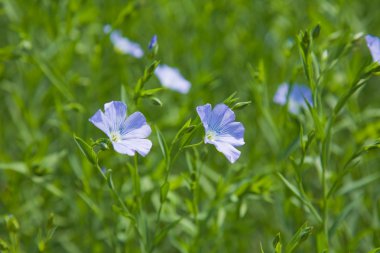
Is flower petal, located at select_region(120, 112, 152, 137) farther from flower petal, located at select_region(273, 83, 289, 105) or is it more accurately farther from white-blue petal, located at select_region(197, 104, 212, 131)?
flower petal, located at select_region(273, 83, 289, 105)

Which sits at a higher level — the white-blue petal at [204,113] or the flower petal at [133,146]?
the white-blue petal at [204,113]

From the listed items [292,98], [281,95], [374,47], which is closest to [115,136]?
[374,47]

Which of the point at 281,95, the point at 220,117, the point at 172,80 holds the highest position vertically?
the point at 172,80

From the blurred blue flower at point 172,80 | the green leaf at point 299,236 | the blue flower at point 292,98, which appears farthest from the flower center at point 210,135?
the blurred blue flower at point 172,80

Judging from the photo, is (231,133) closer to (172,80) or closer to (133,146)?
(133,146)

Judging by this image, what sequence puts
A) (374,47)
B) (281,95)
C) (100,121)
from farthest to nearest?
1. (281,95)
2. (374,47)
3. (100,121)

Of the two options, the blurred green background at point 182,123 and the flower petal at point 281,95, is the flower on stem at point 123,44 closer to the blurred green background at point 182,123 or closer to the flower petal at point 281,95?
the blurred green background at point 182,123

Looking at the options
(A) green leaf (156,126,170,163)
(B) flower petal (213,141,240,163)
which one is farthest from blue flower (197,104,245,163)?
(A) green leaf (156,126,170,163)
